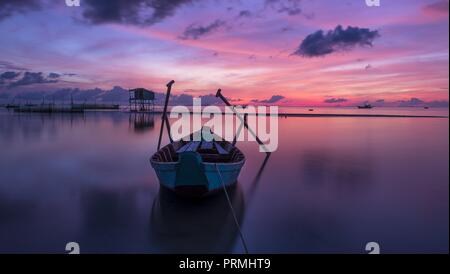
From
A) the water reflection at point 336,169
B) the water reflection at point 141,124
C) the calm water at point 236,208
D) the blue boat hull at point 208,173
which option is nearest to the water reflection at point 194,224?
the calm water at point 236,208

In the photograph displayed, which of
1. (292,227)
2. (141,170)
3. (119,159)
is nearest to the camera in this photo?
(292,227)

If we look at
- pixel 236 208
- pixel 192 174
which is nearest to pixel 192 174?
pixel 192 174

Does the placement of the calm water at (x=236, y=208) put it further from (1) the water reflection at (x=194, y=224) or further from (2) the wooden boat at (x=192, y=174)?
(2) the wooden boat at (x=192, y=174)

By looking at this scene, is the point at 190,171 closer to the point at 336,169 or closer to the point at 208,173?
the point at 208,173

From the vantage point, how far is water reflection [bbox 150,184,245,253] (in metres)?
5.55

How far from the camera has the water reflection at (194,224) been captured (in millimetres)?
5549

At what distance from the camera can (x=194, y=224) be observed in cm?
637

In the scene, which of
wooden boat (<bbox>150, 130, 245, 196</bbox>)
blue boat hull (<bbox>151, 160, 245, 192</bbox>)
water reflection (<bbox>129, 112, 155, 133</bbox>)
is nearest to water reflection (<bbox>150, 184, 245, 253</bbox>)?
wooden boat (<bbox>150, 130, 245, 196</bbox>)

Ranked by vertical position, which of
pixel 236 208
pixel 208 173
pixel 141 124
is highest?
pixel 141 124

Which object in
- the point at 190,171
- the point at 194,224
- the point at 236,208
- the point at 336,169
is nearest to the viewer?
the point at 194,224

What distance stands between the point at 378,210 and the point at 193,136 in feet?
33.4

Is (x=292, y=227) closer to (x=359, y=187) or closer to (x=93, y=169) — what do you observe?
(x=359, y=187)
